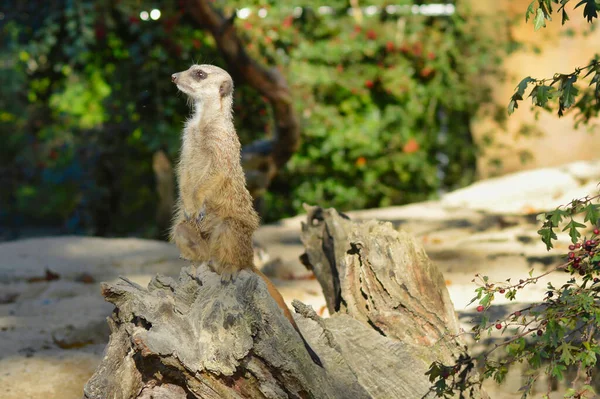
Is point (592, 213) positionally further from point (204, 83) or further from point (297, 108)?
point (297, 108)

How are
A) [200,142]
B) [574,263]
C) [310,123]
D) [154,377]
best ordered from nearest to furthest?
[574,263] → [154,377] → [200,142] → [310,123]

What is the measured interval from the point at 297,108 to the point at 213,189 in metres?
5.34

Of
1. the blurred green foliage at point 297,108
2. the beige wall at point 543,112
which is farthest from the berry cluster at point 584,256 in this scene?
the beige wall at point 543,112

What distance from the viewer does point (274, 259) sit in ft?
16.9

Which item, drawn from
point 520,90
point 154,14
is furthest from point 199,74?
point 154,14

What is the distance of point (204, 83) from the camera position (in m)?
3.01

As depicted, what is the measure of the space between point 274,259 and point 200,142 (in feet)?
7.58

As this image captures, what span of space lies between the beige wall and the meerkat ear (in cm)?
640

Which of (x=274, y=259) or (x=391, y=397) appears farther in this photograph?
(x=274, y=259)

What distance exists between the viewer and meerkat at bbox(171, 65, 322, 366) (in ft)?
8.96

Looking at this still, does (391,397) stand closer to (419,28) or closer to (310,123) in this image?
(310,123)

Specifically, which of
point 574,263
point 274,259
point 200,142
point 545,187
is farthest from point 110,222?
point 574,263

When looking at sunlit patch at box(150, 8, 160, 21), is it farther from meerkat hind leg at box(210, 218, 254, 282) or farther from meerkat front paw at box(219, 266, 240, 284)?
meerkat front paw at box(219, 266, 240, 284)

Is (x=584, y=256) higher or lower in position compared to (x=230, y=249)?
higher
